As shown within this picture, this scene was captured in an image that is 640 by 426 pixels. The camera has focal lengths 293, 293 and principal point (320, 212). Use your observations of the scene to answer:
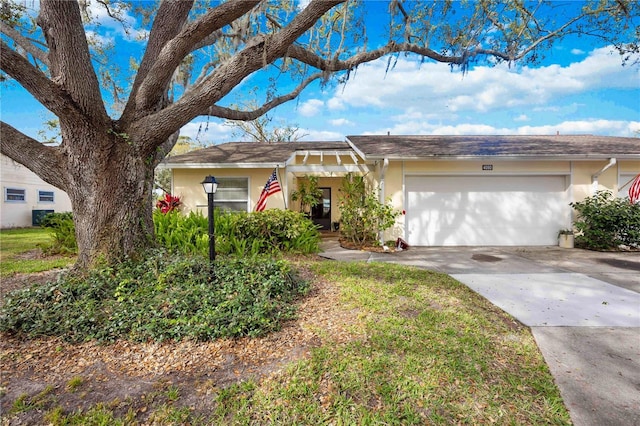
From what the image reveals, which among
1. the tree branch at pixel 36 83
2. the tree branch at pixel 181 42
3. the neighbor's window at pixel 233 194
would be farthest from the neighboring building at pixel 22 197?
the tree branch at pixel 181 42

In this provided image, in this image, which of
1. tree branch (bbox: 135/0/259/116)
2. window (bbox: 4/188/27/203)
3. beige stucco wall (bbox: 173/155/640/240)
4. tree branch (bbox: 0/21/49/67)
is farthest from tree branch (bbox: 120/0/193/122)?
window (bbox: 4/188/27/203)

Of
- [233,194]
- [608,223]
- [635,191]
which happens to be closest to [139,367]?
[233,194]

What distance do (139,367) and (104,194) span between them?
102 inches

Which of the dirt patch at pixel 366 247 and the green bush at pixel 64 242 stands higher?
the green bush at pixel 64 242

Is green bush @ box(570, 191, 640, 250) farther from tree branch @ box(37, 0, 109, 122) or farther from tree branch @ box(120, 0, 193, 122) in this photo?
tree branch @ box(37, 0, 109, 122)

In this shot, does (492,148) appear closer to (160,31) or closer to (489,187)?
(489,187)

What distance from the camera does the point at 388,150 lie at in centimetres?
890

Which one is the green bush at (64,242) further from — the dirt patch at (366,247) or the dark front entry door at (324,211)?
the dark front entry door at (324,211)

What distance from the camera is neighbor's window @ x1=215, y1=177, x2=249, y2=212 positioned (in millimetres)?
10203

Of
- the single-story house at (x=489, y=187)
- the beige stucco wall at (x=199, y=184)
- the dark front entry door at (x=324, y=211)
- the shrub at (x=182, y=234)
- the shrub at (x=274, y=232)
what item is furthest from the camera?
the dark front entry door at (x=324, y=211)

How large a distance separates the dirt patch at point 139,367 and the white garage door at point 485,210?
20.9ft

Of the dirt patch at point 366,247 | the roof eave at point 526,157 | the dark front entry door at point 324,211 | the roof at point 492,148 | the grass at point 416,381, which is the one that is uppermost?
the roof at point 492,148

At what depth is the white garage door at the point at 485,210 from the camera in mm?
8688

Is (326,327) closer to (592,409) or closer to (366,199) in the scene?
(592,409)
